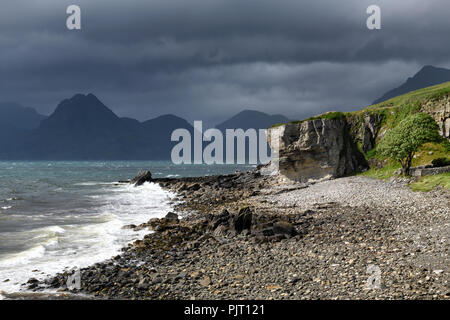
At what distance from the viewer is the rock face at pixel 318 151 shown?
5022cm

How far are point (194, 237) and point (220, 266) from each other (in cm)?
664

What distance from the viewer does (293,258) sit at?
1545 cm

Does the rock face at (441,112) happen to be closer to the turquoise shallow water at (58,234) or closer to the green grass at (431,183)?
the green grass at (431,183)

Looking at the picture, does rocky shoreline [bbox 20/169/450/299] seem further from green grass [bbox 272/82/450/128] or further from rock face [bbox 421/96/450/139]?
green grass [bbox 272/82/450/128]

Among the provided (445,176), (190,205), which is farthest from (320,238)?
(190,205)

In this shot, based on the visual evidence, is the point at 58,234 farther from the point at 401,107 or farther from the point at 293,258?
the point at 401,107

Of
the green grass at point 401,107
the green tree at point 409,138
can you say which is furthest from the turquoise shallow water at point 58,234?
the green grass at point 401,107

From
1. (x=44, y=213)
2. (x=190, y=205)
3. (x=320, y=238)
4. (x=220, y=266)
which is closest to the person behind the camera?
(x=220, y=266)

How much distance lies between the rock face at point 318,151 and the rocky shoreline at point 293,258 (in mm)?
23395

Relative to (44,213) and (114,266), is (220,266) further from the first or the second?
(44,213)

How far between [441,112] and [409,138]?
37.2ft

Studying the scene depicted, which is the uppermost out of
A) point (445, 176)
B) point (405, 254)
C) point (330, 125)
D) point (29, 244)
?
point (330, 125)
